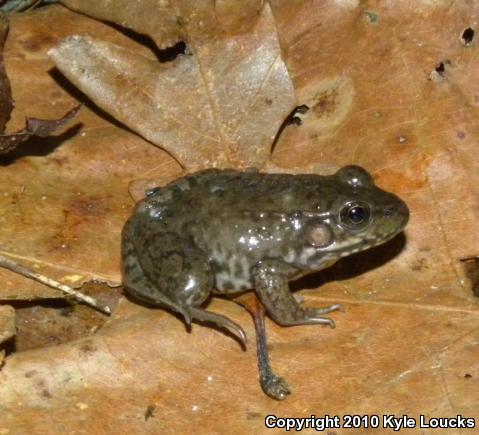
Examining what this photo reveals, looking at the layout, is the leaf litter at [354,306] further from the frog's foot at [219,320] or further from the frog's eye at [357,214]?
the frog's eye at [357,214]

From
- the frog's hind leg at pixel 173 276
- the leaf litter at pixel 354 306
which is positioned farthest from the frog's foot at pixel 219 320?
the leaf litter at pixel 354 306

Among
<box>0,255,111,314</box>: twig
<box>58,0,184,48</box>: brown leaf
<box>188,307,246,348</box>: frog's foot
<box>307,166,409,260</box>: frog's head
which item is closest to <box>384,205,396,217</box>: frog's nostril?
<box>307,166,409,260</box>: frog's head

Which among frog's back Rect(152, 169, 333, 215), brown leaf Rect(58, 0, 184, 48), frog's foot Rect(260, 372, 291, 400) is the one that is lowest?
frog's foot Rect(260, 372, 291, 400)

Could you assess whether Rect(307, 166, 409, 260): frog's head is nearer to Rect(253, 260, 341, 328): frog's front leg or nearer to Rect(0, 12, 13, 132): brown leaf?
Rect(253, 260, 341, 328): frog's front leg

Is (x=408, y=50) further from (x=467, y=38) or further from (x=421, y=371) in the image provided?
(x=421, y=371)

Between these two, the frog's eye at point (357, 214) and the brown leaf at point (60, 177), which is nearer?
the frog's eye at point (357, 214)

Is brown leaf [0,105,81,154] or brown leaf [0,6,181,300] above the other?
brown leaf [0,105,81,154]

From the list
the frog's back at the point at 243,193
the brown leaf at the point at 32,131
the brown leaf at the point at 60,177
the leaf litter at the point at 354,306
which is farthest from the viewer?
the brown leaf at the point at 32,131
